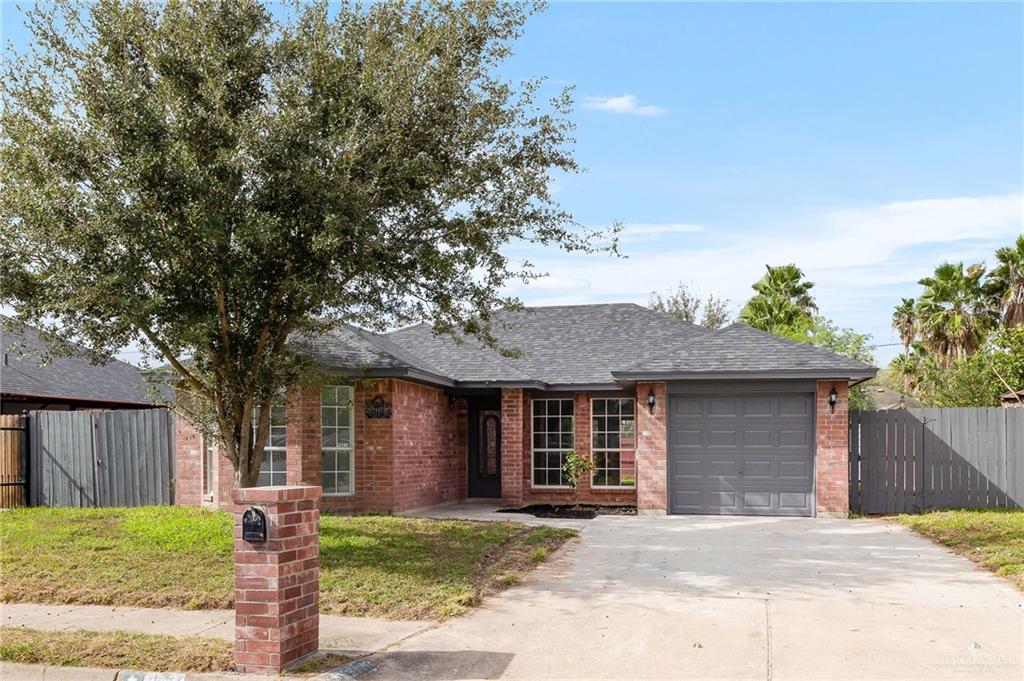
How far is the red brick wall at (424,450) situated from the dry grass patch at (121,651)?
8689 millimetres

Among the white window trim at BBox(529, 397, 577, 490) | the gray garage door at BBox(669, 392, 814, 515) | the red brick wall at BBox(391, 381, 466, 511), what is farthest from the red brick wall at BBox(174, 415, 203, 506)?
the gray garage door at BBox(669, 392, 814, 515)

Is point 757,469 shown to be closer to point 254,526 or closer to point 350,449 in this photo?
point 350,449

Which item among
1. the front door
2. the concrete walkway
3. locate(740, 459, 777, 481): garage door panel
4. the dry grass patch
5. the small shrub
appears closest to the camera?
the dry grass patch

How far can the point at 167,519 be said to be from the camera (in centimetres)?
1423

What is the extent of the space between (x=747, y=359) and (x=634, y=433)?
10.7ft

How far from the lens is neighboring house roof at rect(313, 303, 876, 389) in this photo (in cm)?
1584

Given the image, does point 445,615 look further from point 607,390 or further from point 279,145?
point 607,390

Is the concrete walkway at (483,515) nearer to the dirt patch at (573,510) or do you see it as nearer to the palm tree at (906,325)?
the dirt patch at (573,510)

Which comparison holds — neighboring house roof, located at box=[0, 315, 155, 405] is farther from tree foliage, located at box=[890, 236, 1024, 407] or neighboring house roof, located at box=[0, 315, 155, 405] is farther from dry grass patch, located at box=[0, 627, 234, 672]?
tree foliage, located at box=[890, 236, 1024, 407]

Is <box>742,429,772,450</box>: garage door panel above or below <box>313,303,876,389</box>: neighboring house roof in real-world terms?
below

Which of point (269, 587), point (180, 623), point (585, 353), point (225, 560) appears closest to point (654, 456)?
point (585, 353)

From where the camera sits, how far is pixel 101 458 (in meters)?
17.9

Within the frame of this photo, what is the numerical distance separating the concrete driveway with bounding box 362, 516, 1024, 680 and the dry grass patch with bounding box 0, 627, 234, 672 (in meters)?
1.20

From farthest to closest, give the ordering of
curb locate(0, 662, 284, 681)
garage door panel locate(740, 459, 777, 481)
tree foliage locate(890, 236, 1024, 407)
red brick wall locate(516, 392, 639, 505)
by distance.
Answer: tree foliage locate(890, 236, 1024, 407) < red brick wall locate(516, 392, 639, 505) < garage door panel locate(740, 459, 777, 481) < curb locate(0, 662, 284, 681)
